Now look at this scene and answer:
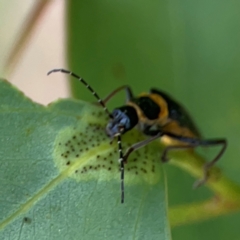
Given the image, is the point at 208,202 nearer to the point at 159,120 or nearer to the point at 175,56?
the point at 159,120

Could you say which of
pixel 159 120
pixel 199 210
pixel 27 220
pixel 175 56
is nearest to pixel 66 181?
pixel 27 220

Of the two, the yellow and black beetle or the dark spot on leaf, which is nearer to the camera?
the dark spot on leaf

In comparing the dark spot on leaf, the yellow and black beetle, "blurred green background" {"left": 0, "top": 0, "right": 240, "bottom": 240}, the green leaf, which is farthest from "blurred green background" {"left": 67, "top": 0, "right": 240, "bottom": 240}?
the dark spot on leaf

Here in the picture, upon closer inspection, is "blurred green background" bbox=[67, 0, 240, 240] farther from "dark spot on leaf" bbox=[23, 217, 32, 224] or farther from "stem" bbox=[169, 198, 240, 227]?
"dark spot on leaf" bbox=[23, 217, 32, 224]

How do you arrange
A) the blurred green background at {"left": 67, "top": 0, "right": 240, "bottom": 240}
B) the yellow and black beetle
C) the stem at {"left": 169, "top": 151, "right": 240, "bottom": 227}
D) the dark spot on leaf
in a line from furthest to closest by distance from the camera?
1. the blurred green background at {"left": 67, "top": 0, "right": 240, "bottom": 240}
2. the yellow and black beetle
3. the stem at {"left": 169, "top": 151, "right": 240, "bottom": 227}
4. the dark spot on leaf

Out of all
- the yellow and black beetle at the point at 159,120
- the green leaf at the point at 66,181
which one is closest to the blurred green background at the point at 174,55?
the yellow and black beetle at the point at 159,120

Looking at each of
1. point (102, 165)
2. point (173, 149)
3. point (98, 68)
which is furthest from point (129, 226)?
point (98, 68)
